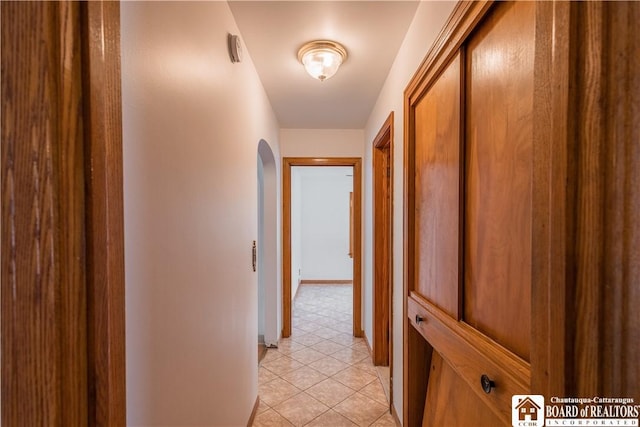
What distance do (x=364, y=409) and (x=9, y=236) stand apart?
2.33 metres

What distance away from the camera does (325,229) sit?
21.7 ft

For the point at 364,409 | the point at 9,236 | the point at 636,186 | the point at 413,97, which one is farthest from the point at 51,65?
the point at 364,409

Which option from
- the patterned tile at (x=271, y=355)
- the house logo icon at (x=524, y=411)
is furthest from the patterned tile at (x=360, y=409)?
the house logo icon at (x=524, y=411)

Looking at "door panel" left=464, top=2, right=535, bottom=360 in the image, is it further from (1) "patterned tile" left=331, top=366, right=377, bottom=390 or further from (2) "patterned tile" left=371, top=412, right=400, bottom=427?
(1) "patterned tile" left=331, top=366, right=377, bottom=390

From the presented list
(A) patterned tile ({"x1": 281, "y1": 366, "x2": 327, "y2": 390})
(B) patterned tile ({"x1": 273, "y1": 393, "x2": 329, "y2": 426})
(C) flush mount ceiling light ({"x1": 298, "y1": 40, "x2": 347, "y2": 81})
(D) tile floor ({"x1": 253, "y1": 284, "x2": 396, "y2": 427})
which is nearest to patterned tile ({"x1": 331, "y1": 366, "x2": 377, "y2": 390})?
(D) tile floor ({"x1": 253, "y1": 284, "x2": 396, "y2": 427})

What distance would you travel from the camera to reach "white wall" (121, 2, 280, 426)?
0.72 m

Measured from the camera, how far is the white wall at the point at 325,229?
21.4 feet

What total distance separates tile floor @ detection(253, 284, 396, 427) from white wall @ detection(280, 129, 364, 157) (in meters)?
2.13

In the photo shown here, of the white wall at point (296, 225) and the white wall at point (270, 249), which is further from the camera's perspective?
the white wall at point (296, 225)

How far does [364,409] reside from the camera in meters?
2.15

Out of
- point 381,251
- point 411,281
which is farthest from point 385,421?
point 381,251

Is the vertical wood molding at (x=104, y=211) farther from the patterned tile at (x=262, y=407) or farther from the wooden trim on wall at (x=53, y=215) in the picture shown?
the patterned tile at (x=262, y=407)

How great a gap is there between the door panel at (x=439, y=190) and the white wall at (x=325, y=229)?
500cm

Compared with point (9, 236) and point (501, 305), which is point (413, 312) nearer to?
point (501, 305)
